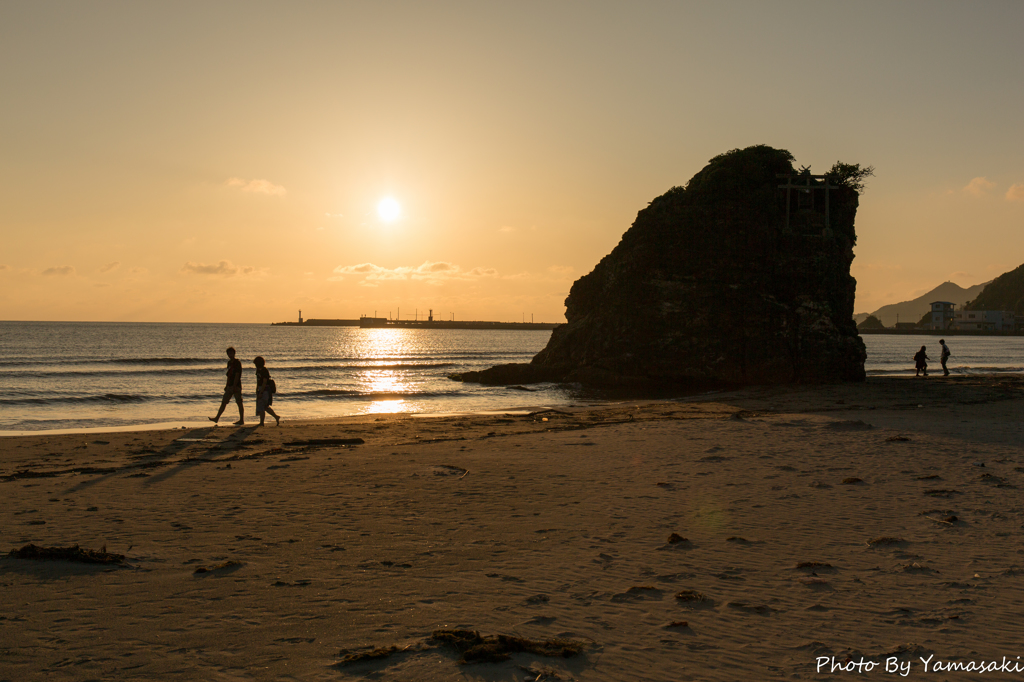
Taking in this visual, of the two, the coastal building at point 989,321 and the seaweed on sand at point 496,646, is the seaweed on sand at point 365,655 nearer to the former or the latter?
the seaweed on sand at point 496,646

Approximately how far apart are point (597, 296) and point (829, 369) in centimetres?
1425

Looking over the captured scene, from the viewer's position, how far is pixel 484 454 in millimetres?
12523

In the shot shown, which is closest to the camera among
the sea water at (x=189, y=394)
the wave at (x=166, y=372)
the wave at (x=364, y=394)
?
the sea water at (x=189, y=394)

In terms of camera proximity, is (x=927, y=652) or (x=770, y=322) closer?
(x=927, y=652)

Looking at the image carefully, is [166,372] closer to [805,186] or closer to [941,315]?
[805,186]

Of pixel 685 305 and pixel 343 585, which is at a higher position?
pixel 685 305

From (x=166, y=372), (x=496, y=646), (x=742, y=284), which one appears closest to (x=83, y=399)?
(x=166, y=372)

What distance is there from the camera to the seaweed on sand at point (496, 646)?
4.15m

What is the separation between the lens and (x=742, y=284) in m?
32.3

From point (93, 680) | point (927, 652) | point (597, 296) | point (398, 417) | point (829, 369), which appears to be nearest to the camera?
point (93, 680)

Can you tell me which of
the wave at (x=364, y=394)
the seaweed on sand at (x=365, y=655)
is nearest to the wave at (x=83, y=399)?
the wave at (x=364, y=394)

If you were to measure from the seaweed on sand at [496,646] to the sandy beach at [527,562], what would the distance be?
0.18ft

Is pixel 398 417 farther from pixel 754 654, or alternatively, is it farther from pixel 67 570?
pixel 754 654

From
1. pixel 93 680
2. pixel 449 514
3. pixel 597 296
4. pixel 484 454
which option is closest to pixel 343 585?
pixel 93 680
